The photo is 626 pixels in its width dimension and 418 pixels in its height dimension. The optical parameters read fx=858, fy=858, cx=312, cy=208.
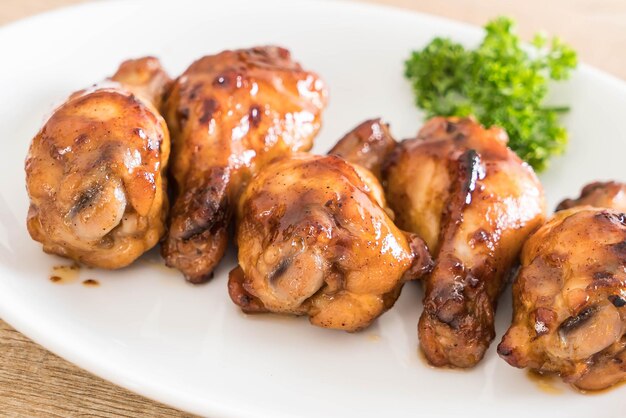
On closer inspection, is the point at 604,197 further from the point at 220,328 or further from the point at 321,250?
the point at 220,328

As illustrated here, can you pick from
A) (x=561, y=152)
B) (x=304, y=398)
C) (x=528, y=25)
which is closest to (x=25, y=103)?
(x=304, y=398)

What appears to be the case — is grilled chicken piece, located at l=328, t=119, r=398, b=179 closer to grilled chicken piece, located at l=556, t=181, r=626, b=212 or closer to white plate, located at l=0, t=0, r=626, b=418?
white plate, located at l=0, t=0, r=626, b=418

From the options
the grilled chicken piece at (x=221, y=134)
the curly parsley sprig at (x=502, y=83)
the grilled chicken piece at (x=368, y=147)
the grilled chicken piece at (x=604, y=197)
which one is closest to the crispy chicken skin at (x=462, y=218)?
the grilled chicken piece at (x=368, y=147)

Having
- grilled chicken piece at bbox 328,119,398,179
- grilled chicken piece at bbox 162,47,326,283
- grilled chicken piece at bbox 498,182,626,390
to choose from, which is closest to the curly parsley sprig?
grilled chicken piece at bbox 328,119,398,179

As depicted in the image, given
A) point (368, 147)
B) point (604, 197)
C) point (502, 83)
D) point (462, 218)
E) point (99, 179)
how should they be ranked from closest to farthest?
point (99, 179) < point (462, 218) < point (604, 197) < point (368, 147) < point (502, 83)

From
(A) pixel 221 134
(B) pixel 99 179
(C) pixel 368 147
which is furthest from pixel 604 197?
(B) pixel 99 179

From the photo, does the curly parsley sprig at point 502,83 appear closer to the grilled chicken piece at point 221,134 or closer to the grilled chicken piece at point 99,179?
the grilled chicken piece at point 221,134
